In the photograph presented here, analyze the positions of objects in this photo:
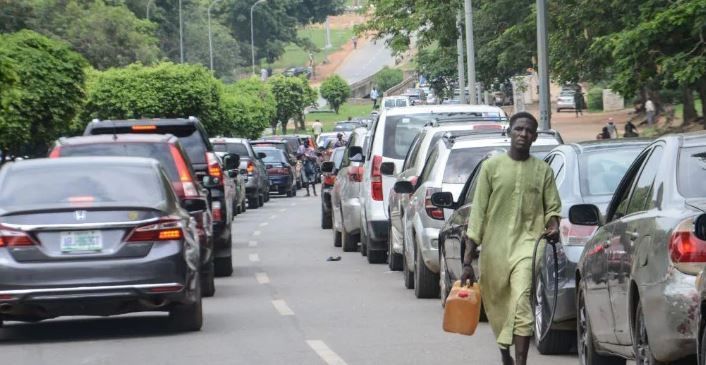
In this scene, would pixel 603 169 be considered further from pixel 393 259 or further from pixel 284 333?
pixel 393 259

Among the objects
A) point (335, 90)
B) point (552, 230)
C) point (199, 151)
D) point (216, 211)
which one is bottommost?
point (216, 211)

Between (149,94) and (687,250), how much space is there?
48193 millimetres

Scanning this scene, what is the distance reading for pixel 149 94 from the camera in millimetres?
55375

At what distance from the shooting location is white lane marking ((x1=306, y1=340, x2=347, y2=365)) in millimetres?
12086

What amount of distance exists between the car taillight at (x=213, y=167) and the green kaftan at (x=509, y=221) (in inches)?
408

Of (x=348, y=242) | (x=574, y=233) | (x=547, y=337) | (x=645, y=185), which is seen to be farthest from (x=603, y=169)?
(x=348, y=242)

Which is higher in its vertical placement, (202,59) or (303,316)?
(202,59)

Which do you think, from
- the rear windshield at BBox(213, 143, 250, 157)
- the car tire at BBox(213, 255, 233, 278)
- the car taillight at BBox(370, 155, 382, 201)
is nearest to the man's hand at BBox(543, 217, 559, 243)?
the car tire at BBox(213, 255, 233, 278)

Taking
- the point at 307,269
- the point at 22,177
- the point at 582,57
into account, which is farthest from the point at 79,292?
the point at 582,57

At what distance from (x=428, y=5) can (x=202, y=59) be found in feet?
260

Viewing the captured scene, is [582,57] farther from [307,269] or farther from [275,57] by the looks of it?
[275,57]

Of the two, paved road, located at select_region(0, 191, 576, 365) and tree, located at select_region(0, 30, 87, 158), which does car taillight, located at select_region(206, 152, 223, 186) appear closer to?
paved road, located at select_region(0, 191, 576, 365)

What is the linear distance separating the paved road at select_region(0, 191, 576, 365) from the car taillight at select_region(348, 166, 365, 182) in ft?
10.7

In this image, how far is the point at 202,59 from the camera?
12581cm
